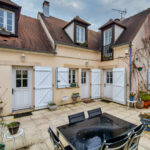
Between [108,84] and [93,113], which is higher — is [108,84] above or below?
above

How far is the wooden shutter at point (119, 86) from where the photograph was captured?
5770 mm

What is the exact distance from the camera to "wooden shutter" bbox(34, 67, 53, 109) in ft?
16.5

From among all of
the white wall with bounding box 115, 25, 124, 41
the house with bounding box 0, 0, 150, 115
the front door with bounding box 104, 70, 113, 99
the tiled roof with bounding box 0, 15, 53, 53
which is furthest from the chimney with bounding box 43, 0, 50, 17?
the front door with bounding box 104, 70, 113, 99

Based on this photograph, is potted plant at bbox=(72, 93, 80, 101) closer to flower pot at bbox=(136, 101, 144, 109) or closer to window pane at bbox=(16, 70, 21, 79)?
window pane at bbox=(16, 70, 21, 79)

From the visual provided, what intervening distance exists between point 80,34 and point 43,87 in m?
4.56

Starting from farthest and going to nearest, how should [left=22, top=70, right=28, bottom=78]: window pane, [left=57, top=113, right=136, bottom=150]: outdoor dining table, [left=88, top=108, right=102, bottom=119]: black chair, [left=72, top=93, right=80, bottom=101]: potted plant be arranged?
[left=72, top=93, right=80, bottom=101]: potted plant, [left=22, top=70, right=28, bottom=78]: window pane, [left=88, top=108, right=102, bottom=119]: black chair, [left=57, top=113, right=136, bottom=150]: outdoor dining table

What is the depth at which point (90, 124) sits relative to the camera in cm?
228

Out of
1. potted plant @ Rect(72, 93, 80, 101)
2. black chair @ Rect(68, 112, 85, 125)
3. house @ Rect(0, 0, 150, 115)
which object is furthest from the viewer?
potted plant @ Rect(72, 93, 80, 101)

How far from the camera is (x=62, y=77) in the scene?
18.9 feet

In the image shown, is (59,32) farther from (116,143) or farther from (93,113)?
(116,143)

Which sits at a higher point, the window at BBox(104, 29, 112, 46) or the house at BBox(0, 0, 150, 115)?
the window at BBox(104, 29, 112, 46)

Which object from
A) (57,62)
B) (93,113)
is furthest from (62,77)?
(93,113)

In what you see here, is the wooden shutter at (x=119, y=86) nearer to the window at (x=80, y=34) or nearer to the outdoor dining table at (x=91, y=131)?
the window at (x=80, y=34)

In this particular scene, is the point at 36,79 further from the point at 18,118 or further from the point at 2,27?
the point at 2,27
